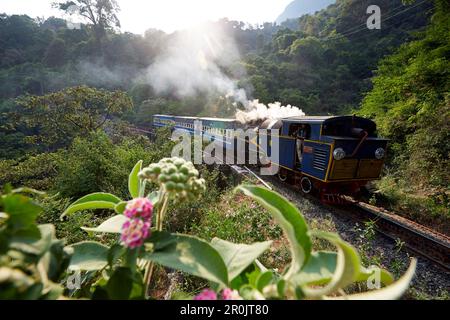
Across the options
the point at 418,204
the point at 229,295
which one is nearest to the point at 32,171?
the point at 229,295

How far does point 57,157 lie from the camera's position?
29.9 feet

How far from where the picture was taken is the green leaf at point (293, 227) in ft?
2.21

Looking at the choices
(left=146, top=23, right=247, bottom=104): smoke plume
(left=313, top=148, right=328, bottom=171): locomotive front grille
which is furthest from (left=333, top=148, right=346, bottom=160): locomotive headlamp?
(left=146, top=23, right=247, bottom=104): smoke plume

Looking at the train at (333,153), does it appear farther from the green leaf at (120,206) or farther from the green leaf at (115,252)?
the green leaf at (115,252)

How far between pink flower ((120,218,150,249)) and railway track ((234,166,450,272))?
20.6 feet

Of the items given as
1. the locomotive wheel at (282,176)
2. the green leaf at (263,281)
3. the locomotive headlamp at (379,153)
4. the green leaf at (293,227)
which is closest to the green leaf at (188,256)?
the green leaf at (263,281)

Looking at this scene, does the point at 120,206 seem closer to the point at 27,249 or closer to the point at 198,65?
the point at 27,249

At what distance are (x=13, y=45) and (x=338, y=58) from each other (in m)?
60.6

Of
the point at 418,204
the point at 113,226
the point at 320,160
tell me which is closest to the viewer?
the point at 113,226

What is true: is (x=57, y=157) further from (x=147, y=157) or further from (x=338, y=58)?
(x=338, y=58)

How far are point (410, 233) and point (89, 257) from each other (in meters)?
7.24

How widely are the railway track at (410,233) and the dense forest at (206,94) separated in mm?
561

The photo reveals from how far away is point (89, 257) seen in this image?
2.61 ft

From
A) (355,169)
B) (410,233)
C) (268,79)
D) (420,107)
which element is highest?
(268,79)
